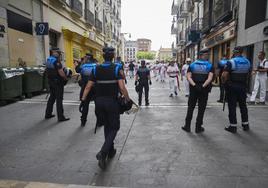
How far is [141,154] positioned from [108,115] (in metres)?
1.01

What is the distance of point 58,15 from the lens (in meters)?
16.9

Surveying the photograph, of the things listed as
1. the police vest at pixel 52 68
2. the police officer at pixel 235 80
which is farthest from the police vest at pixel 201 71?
the police vest at pixel 52 68

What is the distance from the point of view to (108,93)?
385 cm

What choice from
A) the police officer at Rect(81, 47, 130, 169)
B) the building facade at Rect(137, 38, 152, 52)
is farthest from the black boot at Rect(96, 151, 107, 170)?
the building facade at Rect(137, 38, 152, 52)

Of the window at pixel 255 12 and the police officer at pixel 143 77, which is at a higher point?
the window at pixel 255 12

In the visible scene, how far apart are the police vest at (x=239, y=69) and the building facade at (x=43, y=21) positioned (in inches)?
344

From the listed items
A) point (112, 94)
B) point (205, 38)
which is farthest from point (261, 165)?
point (205, 38)

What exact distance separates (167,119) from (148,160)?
3.04 m

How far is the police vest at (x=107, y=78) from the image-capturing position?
3.79 m

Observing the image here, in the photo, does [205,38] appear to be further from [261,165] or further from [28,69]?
[261,165]

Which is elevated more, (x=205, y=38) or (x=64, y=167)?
Answer: (x=205, y=38)

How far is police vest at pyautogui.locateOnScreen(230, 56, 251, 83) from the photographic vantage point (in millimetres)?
5695

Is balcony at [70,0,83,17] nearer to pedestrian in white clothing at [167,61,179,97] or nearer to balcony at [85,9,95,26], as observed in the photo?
balcony at [85,9,95,26]

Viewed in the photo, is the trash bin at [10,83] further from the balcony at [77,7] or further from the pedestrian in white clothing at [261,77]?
the balcony at [77,7]
